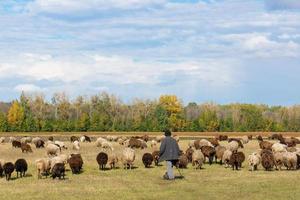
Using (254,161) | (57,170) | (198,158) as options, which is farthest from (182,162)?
(57,170)

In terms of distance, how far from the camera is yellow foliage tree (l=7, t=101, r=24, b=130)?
123 metres

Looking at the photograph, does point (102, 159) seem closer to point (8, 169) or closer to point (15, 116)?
point (8, 169)

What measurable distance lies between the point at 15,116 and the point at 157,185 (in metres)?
105

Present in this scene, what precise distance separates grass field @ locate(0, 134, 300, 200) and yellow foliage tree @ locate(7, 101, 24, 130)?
92588 mm

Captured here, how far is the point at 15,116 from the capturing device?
12569 cm

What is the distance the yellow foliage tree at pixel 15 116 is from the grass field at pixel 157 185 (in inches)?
3645

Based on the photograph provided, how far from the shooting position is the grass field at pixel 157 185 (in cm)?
2342

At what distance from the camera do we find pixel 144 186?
2633cm

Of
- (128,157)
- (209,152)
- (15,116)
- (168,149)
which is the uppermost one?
(15,116)

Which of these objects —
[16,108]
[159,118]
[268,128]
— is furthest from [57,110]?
[268,128]

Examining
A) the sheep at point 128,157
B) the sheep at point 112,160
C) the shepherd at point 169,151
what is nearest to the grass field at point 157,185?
the shepherd at point 169,151

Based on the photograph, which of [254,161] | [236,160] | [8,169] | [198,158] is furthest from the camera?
[198,158]

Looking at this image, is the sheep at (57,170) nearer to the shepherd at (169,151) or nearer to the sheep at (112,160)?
the shepherd at (169,151)

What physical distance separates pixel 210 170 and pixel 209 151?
4625 millimetres
